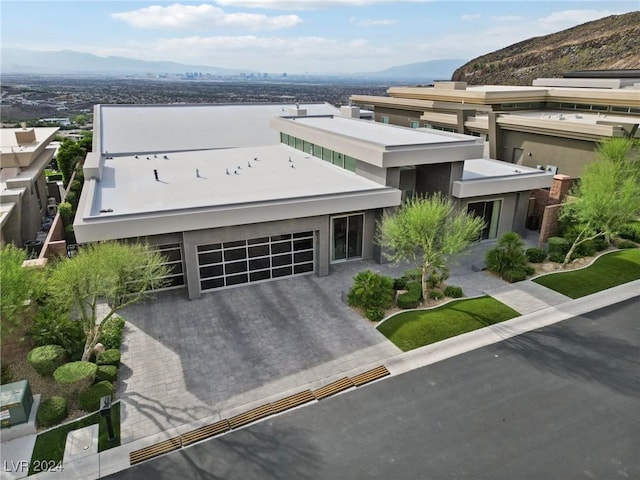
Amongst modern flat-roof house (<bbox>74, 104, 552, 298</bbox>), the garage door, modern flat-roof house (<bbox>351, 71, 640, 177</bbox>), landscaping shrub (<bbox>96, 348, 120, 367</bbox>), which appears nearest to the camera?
landscaping shrub (<bbox>96, 348, 120, 367</bbox>)

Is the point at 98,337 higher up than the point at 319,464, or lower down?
higher up

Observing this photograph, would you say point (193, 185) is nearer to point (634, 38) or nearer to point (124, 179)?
point (124, 179)

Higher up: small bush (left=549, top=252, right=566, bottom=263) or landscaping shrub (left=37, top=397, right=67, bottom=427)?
small bush (left=549, top=252, right=566, bottom=263)

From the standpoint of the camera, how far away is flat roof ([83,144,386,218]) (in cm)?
2116

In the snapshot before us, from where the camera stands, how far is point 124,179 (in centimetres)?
2602

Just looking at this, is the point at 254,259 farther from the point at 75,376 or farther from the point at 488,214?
the point at 488,214

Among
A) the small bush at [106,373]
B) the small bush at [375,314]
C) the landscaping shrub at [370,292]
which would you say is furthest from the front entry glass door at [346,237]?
the small bush at [106,373]

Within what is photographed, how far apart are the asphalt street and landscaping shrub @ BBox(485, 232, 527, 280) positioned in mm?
6863

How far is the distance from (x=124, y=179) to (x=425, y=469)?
2263 cm

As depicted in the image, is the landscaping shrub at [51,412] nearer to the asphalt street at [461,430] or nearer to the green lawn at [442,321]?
the asphalt street at [461,430]

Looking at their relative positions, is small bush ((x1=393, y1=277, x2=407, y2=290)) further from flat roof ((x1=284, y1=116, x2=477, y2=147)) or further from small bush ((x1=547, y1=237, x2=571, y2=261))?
small bush ((x1=547, y1=237, x2=571, y2=261))

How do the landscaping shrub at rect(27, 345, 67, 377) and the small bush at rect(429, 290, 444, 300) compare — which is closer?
the landscaping shrub at rect(27, 345, 67, 377)

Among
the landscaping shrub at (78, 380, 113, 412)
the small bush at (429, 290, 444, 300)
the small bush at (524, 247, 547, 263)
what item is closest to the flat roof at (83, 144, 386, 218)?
the small bush at (429, 290, 444, 300)

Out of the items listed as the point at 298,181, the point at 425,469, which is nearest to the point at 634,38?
the point at 298,181
